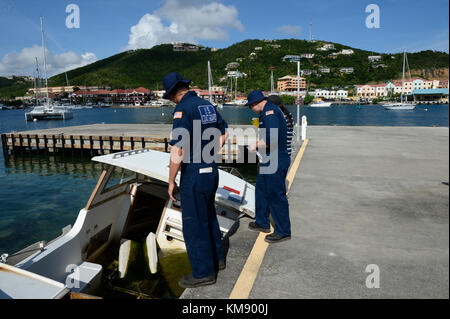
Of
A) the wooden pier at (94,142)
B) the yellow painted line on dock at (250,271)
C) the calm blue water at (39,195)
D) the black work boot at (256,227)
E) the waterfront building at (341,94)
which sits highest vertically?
the waterfront building at (341,94)

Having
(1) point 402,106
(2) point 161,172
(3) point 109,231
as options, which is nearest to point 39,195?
(3) point 109,231

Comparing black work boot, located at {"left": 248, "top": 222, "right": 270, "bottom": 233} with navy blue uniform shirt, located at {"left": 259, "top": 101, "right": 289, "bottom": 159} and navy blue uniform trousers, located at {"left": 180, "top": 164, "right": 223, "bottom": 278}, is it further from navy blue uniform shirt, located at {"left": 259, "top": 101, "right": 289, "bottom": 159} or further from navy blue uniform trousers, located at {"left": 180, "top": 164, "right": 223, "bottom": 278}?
navy blue uniform trousers, located at {"left": 180, "top": 164, "right": 223, "bottom": 278}

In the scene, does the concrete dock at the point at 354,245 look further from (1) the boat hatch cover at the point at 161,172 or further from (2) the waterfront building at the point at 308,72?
(2) the waterfront building at the point at 308,72

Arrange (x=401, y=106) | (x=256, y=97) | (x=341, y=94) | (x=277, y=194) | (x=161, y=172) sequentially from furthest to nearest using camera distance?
(x=341, y=94) < (x=401, y=106) < (x=161, y=172) < (x=256, y=97) < (x=277, y=194)

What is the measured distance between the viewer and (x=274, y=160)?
428 centimetres

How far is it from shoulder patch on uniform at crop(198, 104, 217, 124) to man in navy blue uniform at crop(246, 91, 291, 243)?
102 centimetres

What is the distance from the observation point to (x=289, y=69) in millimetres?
183000

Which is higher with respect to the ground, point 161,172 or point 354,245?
point 161,172

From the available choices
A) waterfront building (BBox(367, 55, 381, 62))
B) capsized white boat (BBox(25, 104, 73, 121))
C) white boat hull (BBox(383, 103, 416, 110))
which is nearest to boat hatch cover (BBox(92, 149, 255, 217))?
capsized white boat (BBox(25, 104, 73, 121))

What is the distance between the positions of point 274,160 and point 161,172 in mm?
1866

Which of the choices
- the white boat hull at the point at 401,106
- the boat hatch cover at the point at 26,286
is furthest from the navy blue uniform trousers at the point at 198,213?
the white boat hull at the point at 401,106

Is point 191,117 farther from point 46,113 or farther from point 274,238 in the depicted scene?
point 46,113

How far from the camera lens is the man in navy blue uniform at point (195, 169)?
323cm
